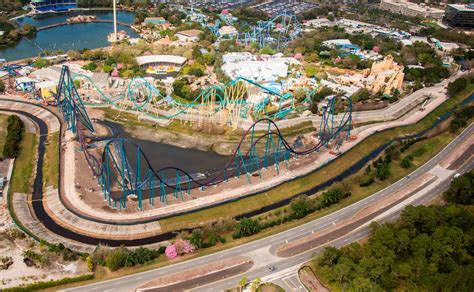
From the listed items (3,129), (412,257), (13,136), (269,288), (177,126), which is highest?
(13,136)

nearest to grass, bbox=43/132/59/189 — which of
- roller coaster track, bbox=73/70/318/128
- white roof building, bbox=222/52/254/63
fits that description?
roller coaster track, bbox=73/70/318/128

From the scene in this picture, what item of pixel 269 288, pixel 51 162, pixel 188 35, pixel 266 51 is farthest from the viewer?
pixel 188 35

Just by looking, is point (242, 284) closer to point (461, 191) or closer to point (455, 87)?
point (461, 191)

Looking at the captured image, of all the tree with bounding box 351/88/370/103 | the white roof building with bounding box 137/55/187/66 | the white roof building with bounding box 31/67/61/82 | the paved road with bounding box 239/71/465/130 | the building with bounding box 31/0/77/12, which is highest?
the building with bounding box 31/0/77/12

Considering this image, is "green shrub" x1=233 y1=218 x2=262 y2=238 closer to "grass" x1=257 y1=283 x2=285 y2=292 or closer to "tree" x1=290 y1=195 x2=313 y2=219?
"tree" x1=290 y1=195 x2=313 y2=219

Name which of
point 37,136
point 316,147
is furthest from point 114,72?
point 316,147

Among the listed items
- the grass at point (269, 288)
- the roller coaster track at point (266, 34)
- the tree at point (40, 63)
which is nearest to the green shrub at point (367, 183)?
the grass at point (269, 288)

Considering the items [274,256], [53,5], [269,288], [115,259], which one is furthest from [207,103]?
[53,5]
